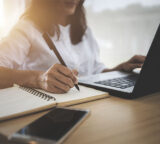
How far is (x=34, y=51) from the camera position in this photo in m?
1.03

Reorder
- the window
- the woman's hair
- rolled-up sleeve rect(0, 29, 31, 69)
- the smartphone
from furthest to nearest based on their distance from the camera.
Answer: the window < the woman's hair < rolled-up sleeve rect(0, 29, 31, 69) < the smartphone

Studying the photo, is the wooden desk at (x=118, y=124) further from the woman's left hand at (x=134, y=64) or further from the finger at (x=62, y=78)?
the woman's left hand at (x=134, y=64)

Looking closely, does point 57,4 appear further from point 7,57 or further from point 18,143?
point 18,143

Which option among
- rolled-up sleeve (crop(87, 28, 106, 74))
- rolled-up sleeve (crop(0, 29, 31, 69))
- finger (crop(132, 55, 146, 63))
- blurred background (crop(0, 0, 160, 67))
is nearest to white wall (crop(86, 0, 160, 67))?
blurred background (crop(0, 0, 160, 67))

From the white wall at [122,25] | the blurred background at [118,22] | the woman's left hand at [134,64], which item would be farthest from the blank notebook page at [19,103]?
the white wall at [122,25]

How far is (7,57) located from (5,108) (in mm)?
509

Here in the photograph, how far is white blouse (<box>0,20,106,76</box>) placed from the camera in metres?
0.92

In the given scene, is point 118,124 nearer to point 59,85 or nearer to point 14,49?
point 59,85

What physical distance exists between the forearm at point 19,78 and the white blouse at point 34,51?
0.17 m

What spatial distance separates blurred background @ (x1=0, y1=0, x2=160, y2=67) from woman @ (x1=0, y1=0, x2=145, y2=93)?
337 millimetres

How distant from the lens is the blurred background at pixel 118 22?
4.92ft

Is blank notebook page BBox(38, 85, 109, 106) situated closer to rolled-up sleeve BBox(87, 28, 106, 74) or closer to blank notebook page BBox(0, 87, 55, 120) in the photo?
blank notebook page BBox(0, 87, 55, 120)

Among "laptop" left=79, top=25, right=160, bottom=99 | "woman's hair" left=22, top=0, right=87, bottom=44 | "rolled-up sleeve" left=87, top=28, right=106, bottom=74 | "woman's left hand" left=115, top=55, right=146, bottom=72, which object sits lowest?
"rolled-up sleeve" left=87, top=28, right=106, bottom=74

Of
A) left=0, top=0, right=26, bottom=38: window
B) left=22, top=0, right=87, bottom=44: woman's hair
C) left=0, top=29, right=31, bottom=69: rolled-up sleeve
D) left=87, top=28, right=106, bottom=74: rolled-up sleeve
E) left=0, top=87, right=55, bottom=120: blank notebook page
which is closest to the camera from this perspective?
left=0, top=87, right=55, bottom=120: blank notebook page
